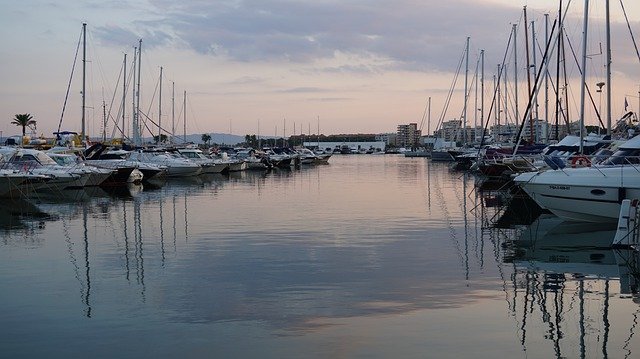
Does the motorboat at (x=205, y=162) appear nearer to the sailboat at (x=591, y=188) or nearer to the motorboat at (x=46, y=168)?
the motorboat at (x=46, y=168)

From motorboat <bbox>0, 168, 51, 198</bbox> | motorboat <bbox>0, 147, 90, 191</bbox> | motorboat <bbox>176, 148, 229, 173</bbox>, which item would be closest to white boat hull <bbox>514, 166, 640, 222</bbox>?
motorboat <bbox>0, 168, 51, 198</bbox>

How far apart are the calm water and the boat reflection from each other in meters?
0.04

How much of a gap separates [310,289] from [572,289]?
4.57 metres

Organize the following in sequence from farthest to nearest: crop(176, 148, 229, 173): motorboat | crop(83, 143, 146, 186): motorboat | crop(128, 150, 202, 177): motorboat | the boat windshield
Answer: crop(176, 148, 229, 173): motorboat, crop(128, 150, 202, 177): motorboat, crop(83, 143, 146, 186): motorboat, the boat windshield

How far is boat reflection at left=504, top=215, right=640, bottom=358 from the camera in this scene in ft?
34.5

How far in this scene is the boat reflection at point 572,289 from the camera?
10523mm

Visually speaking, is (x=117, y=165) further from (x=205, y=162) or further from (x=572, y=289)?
(x=572, y=289)

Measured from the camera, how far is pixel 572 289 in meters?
13.6

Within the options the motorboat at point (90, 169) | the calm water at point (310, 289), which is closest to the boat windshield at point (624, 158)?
the calm water at point (310, 289)

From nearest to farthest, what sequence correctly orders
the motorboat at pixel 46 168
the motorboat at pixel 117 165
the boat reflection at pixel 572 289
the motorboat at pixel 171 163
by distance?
the boat reflection at pixel 572 289 → the motorboat at pixel 46 168 → the motorboat at pixel 117 165 → the motorboat at pixel 171 163

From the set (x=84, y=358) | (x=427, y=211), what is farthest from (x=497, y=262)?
(x=427, y=211)

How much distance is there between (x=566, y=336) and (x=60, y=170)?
105 ft

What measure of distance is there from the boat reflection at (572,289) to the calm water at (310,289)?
0.15 feet

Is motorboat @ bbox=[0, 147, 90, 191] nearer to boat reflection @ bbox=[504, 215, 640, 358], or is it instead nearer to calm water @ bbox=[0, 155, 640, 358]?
calm water @ bbox=[0, 155, 640, 358]
